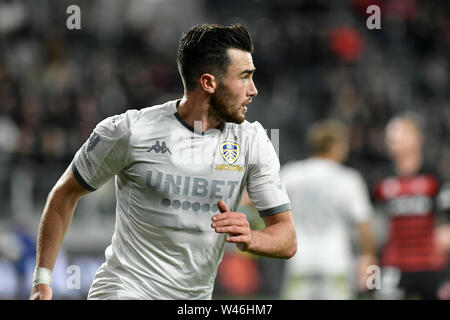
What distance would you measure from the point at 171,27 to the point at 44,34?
7.57 feet

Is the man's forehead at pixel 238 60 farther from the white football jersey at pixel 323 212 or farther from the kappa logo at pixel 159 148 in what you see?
the white football jersey at pixel 323 212

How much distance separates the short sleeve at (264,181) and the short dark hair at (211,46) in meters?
0.40

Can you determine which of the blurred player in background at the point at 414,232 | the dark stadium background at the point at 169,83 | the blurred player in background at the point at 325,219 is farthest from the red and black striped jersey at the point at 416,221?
the dark stadium background at the point at 169,83

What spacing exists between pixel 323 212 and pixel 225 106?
3.26 metres

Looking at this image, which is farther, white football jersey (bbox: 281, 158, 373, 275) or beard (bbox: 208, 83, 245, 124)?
white football jersey (bbox: 281, 158, 373, 275)

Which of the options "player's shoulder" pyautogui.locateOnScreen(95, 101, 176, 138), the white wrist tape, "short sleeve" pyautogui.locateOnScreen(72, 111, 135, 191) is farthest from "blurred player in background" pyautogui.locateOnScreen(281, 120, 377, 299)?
the white wrist tape

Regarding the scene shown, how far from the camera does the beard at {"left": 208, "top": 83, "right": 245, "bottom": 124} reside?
363 cm

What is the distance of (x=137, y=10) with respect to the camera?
49.4ft

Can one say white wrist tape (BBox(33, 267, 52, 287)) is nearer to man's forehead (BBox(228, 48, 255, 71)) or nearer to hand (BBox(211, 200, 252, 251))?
hand (BBox(211, 200, 252, 251))

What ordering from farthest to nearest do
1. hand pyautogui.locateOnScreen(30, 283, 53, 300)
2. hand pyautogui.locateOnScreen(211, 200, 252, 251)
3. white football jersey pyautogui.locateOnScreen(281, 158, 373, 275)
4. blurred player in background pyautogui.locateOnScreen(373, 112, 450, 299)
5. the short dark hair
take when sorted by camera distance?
blurred player in background pyautogui.locateOnScreen(373, 112, 450, 299)
white football jersey pyautogui.locateOnScreen(281, 158, 373, 275)
the short dark hair
hand pyautogui.locateOnScreen(30, 283, 53, 300)
hand pyautogui.locateOnScreen(211, 200, 252, 251)

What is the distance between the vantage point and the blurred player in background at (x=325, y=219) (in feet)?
21.9

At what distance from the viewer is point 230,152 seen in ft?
12.1

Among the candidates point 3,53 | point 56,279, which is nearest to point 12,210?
point 56,279

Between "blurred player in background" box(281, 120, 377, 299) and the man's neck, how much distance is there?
117 inches
